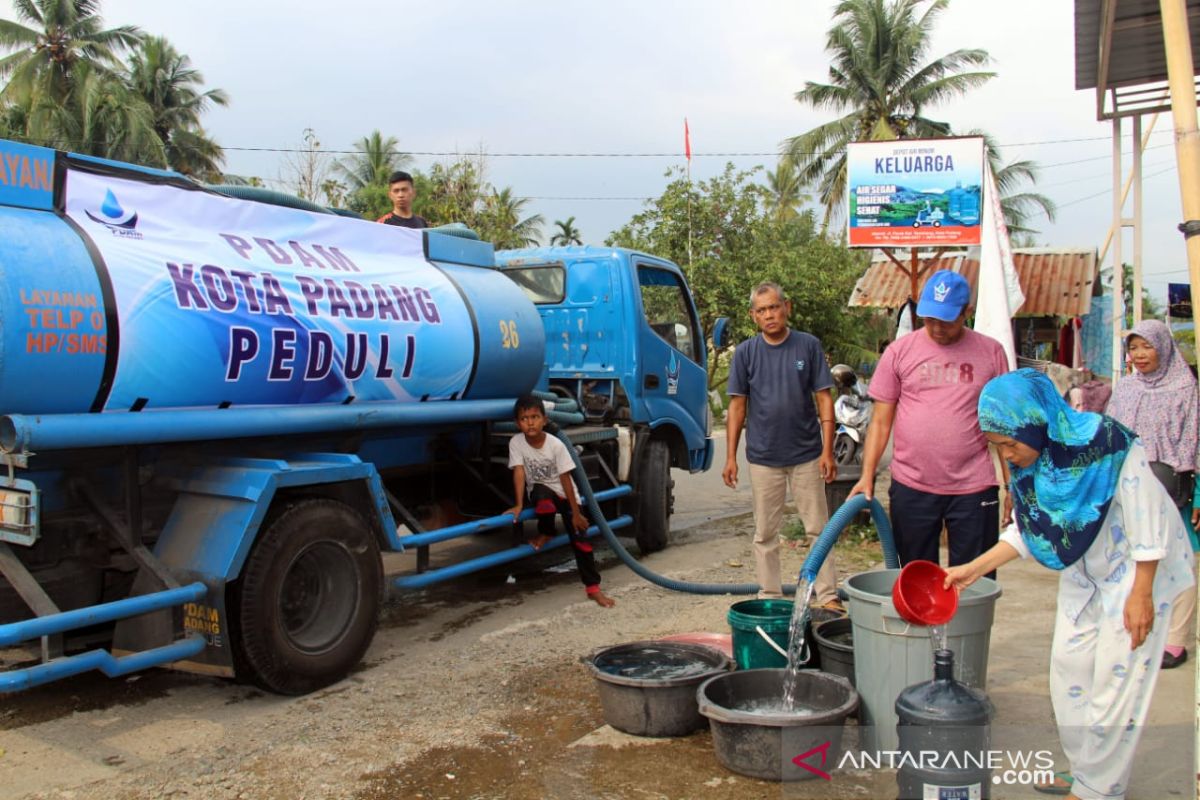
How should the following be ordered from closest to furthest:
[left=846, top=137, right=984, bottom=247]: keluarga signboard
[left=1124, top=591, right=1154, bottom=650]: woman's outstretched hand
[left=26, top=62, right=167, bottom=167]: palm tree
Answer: [left=1124, top=591, right=1154, bottom=650]: woman's outstretched hand
[left=846, top=137, right=984, bottom=247]: keluarga signboard
[left=26, top=62, right=167, bottom=167]: palm tree

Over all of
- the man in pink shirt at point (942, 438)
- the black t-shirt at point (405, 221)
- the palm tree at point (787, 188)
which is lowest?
the man in pink shirt at point (942, 438)

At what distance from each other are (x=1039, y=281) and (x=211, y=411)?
669 inches

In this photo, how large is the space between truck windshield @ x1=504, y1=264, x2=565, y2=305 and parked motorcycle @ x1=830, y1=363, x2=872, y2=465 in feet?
10.8

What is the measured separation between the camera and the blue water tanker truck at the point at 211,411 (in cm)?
398

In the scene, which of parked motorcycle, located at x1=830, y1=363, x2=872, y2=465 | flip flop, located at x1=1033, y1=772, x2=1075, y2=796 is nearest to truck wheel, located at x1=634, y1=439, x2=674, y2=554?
parked motorcycle, located at x1=830, y1=363, x2=872, y2=465

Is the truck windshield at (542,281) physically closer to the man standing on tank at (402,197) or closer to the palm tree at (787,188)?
the man standing on tank at (402,197)

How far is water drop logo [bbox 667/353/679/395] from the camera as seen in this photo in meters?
8.45

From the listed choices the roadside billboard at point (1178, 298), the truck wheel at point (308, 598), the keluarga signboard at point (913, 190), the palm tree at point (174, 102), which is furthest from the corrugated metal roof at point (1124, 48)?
the palm tree at point (174, 102)

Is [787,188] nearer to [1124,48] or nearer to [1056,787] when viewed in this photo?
[1124,48]

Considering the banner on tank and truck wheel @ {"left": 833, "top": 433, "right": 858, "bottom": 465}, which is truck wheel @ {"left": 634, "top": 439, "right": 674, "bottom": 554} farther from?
truck wheel @ {"left": 833, "top": 433, "right": 858, "bottom": 465}

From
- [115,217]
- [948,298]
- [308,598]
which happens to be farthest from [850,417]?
[115,217]

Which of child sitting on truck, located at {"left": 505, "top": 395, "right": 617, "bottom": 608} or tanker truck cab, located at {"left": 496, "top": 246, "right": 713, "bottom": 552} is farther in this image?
tanker truck cab, located at {"left": 496, "top": 246, "right": 713, "bottom": 552}

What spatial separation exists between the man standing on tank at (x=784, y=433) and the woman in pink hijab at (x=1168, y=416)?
152 cm

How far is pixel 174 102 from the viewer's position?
32.6m
